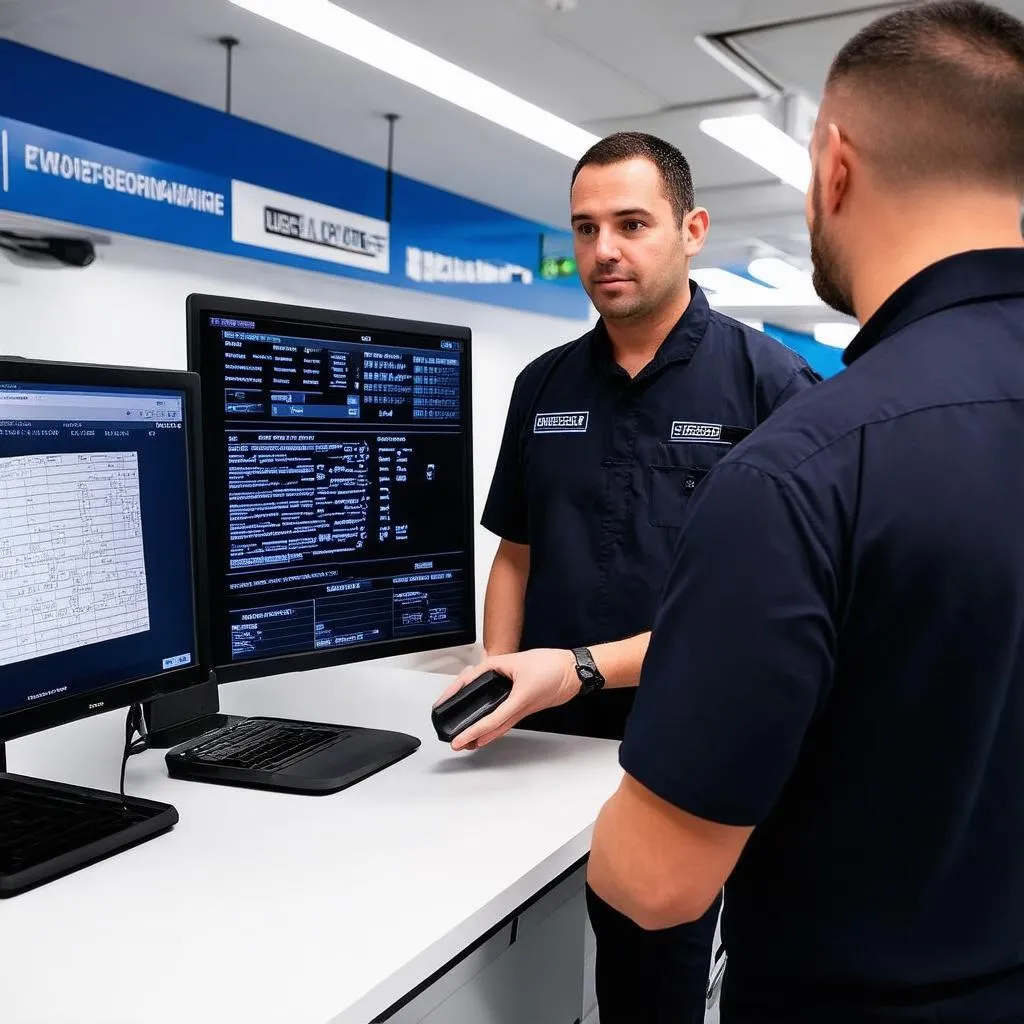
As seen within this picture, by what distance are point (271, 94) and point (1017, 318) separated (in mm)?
5089

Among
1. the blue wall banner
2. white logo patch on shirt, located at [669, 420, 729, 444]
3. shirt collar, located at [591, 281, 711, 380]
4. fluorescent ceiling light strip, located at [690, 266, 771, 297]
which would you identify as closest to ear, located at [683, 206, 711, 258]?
shirt collar, located at [591, 281, 711, 380]

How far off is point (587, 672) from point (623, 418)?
1.78ft

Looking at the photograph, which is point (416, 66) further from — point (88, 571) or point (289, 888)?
point (289, 888)

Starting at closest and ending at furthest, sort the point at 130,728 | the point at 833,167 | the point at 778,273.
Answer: the point at 833,167 → the point at 130,728 → the point at 778,273

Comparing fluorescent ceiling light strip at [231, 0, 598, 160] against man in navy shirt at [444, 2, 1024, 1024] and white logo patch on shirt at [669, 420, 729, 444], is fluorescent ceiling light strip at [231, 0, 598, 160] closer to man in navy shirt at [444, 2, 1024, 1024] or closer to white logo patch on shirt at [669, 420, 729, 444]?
white logo patch on shirt at [669, 420, 729, 444]

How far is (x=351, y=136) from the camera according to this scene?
19.7 feet

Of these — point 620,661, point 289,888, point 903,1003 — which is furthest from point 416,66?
point 903,1003

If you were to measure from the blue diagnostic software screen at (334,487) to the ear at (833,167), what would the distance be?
28.4 inches

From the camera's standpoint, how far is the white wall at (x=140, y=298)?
4480mm

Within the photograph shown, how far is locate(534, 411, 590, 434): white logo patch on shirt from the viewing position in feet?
6.22

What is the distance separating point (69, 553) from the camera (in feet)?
3.68

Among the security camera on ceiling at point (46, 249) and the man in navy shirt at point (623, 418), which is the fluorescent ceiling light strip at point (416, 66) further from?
the man in navy shirt at point (623, 418)

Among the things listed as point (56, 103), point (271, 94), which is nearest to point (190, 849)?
point (56, 103)

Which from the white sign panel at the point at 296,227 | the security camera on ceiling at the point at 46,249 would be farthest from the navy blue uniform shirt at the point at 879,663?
the security camera on ceiling at the point at 46,249
